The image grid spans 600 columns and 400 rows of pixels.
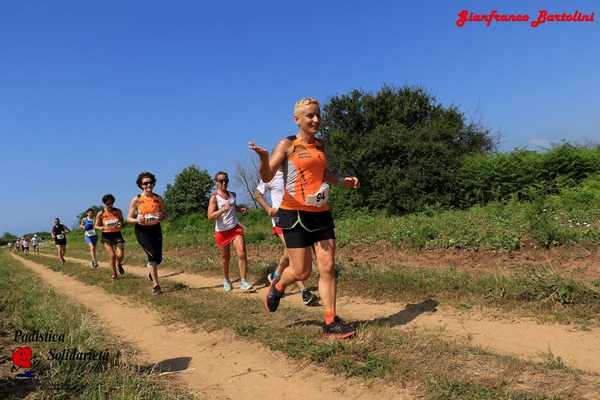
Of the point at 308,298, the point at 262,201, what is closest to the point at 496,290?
the point at 308,298

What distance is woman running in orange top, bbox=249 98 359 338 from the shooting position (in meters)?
4.08

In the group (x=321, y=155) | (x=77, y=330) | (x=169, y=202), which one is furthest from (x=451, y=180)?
(x=169, y=202)

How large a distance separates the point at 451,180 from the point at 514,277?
12.9 metres

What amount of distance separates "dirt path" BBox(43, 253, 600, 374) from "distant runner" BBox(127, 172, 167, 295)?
3.15 m

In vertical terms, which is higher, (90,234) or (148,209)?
(148,209)

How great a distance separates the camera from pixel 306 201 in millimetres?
4086

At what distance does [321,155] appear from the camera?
4.22 m

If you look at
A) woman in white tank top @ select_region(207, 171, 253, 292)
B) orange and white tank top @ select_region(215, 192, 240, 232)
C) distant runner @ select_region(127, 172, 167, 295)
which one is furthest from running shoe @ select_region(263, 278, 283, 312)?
distant runner @ select_region(127, 172, 167, 295)

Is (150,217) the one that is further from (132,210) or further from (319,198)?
(319,198)

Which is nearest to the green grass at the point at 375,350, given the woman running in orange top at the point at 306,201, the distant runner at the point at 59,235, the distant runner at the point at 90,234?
the woman running in orange top at the point at 306,201

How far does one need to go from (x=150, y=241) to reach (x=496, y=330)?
5626mm

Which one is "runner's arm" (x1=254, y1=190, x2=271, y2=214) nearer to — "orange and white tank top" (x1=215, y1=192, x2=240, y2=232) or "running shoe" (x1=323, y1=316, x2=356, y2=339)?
"orange and white tank top" (x1=215, y1=192, x2=240, y2=232)

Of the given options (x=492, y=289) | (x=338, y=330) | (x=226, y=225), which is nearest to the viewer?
(x=338, y=330)

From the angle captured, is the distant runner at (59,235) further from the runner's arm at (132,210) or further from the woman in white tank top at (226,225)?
the woman in white tank top at (226,225)
